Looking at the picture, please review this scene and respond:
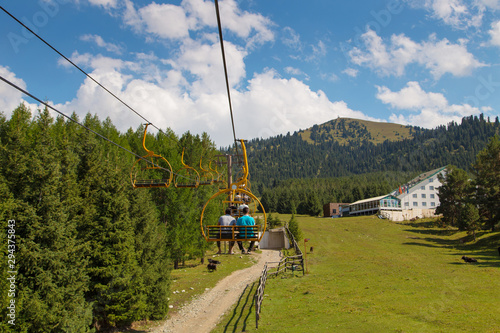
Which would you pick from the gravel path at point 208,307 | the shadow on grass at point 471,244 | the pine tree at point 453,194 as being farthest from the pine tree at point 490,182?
the gravel path at point 208,307

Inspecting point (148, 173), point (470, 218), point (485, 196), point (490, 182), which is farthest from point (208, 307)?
point (485, 196)

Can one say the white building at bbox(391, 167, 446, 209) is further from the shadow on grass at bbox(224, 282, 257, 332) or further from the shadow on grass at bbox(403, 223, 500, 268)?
the shadow on grass at bbox(224, 282, 257, 332)

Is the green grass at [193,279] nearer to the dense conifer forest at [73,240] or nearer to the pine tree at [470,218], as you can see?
the dense conifer forest at [73,240]

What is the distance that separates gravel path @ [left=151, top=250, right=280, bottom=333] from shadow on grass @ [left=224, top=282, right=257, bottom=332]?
0.82m

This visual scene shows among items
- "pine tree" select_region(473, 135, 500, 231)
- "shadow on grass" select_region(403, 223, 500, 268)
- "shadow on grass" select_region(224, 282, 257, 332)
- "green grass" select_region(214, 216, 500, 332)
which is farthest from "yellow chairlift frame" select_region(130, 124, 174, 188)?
"pine tree" select_region(473, 135, 500, 231)

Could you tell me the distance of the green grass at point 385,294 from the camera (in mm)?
20094

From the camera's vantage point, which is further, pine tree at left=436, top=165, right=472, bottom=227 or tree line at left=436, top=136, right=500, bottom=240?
pine tree at left=436, top=165, right=472, bottom=227

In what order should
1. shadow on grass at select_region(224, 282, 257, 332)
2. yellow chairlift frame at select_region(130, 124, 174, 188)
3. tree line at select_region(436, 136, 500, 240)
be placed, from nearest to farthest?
yellow chairlift frame at select_region(130, 124, 174, 188) → shadow on grass at select_region(224, 282, 257, 332) → tree line at select_region(436, 136, 500, 240)

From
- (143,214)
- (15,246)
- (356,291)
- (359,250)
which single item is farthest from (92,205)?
(359,250)

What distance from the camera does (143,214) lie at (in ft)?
104

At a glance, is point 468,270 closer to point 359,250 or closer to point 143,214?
point 359,250

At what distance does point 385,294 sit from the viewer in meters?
26.9

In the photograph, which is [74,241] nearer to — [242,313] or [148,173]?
[242,313]

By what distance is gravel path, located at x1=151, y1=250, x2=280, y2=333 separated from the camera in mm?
25952
